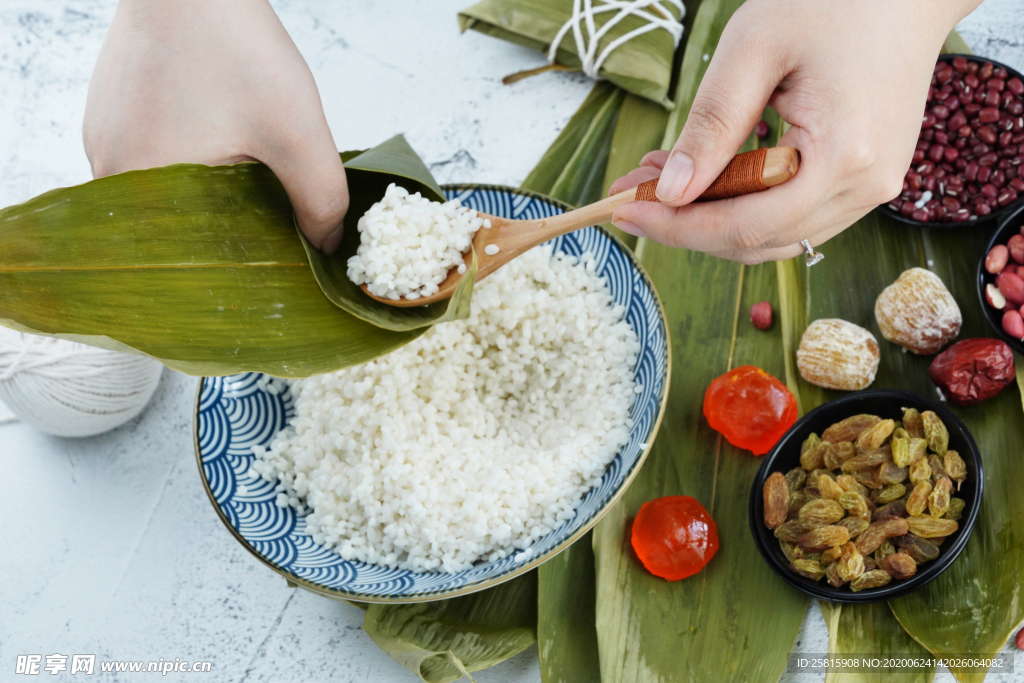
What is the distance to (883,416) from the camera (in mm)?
1204

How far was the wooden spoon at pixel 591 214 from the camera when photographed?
88cm

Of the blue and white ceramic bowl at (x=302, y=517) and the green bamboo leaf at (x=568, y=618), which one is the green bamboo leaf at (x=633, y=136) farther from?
the green bamboo leaf at (x=568, y=618)

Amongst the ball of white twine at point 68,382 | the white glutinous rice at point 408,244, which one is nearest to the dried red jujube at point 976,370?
the white glutinous rice at point 408,244

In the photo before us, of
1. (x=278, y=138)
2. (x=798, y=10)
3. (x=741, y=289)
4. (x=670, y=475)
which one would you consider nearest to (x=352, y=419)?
(x=278, y=138)

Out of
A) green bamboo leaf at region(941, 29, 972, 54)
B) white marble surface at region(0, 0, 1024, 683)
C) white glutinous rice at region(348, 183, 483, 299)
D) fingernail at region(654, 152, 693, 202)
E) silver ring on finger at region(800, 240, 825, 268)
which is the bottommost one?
white marble surface at region(0, 0, 1024, 683)

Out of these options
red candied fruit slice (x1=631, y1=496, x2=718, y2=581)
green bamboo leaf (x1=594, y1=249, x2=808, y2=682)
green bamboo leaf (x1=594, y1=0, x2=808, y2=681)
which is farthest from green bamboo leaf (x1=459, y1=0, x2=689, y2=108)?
red candied fruit slice (x1=631, y1=496, x2=718, y2=581)

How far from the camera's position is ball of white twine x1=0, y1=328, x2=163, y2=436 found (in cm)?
131

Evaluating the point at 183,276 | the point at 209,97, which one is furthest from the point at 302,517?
the point at 209,97

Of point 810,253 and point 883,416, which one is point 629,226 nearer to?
point 810,253

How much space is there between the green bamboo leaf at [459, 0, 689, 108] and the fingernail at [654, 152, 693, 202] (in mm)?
747

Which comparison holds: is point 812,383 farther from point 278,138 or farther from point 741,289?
point 278,138

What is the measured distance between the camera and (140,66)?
0.99 metres

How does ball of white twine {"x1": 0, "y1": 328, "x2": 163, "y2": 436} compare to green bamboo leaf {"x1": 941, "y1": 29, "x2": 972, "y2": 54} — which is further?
green bamboo leaf {"x1": 941, "y1": 29, "x2": 972, "y2": 54}

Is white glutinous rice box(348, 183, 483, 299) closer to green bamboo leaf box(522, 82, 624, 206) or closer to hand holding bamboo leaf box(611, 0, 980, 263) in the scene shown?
hand holding bamboo leaf box(611, 0, 980, 263)
